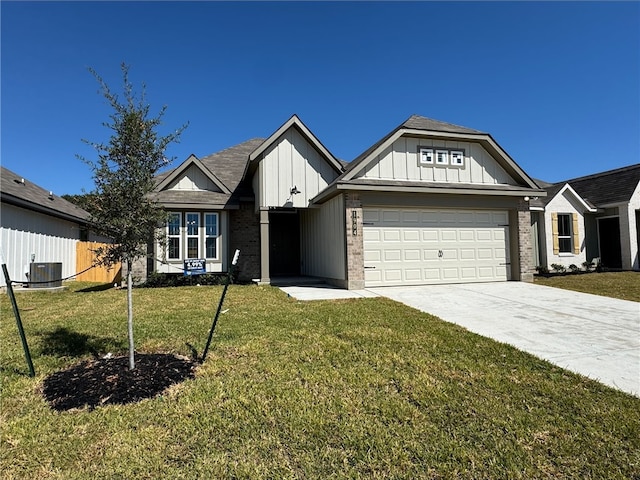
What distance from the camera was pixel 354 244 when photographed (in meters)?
10.7

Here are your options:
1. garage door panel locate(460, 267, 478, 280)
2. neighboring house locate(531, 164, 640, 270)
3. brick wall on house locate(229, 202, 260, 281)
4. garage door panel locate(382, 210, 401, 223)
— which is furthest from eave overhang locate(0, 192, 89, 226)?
neighboring house locate(531, 164, 640, 270)

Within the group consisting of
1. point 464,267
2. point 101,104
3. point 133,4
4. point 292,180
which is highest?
point 133,4

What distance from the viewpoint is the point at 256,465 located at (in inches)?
97.4

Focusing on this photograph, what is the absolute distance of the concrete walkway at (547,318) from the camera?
4.49 meters

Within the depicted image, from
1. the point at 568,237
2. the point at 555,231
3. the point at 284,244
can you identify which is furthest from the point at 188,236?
the point at 568,237

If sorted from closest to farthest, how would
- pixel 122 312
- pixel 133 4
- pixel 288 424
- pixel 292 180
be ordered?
pixel 288 424, pixel 122 312, pixel 133 4, pixel 292 180

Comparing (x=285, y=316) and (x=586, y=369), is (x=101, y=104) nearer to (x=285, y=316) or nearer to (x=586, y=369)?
(x=285, y=316)

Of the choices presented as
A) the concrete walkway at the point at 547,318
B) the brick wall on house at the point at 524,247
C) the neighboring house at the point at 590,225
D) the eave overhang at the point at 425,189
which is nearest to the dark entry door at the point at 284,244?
the eave overhang at the point at 425,189

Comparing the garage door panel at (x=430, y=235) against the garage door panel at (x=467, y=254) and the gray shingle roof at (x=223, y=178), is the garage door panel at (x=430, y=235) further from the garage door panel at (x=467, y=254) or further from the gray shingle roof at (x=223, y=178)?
the gray shingle roof at (x=223, y=178)

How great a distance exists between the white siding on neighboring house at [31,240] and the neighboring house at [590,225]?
18.7m

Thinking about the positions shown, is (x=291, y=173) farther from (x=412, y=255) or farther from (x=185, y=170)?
(x=412, y=255)

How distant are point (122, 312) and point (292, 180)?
725cm

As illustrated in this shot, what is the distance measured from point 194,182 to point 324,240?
573 centimetres

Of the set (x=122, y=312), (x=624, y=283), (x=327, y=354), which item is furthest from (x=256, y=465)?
(x=624, y=283)
